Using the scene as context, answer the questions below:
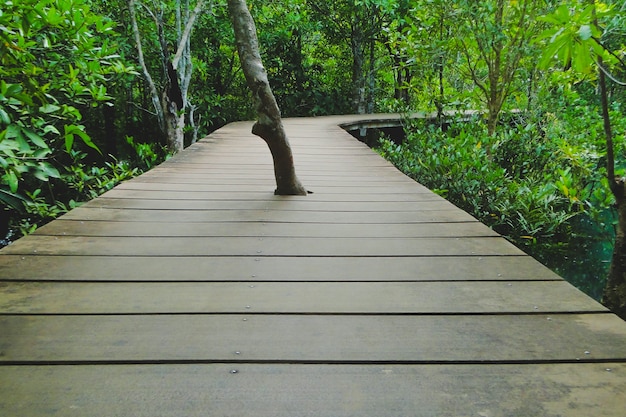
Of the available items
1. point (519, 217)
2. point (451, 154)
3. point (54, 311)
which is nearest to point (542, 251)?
point (519, 217)

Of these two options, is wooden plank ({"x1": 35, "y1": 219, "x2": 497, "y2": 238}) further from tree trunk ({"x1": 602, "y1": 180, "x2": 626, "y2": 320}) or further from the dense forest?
tree trunk ({"x1": 602, "y1": 180, "x2": 626, "y2": 320})

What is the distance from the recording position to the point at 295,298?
52.7 inches

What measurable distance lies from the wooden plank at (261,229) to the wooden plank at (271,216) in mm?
65

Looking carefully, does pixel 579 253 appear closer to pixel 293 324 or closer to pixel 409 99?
pixel 293 324

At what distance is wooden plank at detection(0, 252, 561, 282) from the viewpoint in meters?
1.48

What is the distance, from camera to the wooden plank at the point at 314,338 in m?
1.03

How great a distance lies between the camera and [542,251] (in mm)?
4434

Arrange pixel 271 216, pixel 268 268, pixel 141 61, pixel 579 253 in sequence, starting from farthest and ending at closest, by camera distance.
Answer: pixel 141 61 → pixel 579 253 → pixel 271 216 → pixel 268 268

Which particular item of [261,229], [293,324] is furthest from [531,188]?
[293,324]

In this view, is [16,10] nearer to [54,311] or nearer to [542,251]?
[54,311]

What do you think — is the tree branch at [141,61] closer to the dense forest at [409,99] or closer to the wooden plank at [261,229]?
the dense forest at [409,99]

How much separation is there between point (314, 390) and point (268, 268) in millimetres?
680

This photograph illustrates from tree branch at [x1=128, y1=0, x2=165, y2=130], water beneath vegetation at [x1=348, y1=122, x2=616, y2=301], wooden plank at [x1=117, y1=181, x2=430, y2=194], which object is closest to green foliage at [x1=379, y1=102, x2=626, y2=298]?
water beneath vegetation at [x1=348, y1=122, x2=616, y2=301]

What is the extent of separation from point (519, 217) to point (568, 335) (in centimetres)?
358
